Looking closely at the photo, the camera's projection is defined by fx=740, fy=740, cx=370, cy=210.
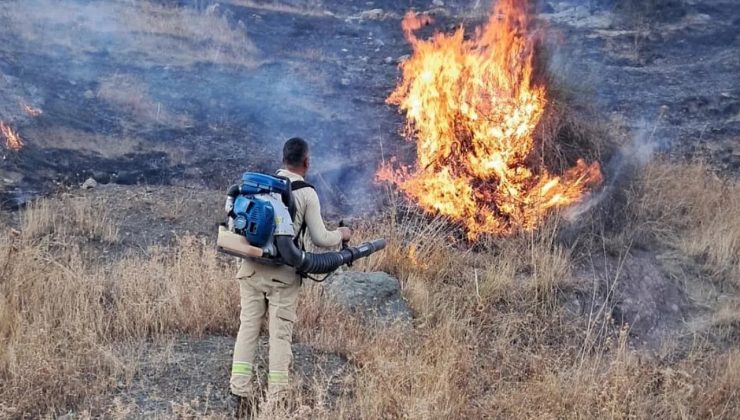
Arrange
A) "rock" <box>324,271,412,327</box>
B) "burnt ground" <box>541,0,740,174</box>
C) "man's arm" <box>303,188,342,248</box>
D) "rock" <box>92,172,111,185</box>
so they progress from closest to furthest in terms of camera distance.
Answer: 1. "man's arm" <box>303,188,342,248</box>
2. "rock" <box>324,271,412,327</box>
3. "rock" <box>92,172,111,185</box>
4. "burnt ground" <box>541,0,740,174</box>

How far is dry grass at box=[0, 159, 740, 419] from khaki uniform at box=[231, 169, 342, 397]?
0.80ft

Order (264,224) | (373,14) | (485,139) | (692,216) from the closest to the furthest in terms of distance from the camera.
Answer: (264,224) → (485,139) → (692,216) → (373,14)

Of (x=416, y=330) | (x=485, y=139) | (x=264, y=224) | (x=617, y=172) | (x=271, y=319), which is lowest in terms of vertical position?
(x=416, y=330)

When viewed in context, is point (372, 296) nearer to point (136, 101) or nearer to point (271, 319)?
point (271, 319)

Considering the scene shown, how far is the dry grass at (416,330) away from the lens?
4484 millimetres

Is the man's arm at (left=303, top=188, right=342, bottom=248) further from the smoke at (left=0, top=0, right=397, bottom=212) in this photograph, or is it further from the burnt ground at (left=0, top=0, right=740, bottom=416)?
the smoke at (left=0, top=0, right=397, bottom=212)

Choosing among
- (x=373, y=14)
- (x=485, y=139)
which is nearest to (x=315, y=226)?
(x=485, y=139)

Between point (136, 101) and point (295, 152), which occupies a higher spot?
point (295, 152)

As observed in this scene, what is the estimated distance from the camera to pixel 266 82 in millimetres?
12188

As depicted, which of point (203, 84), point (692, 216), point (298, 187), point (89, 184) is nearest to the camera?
point (298, 187)

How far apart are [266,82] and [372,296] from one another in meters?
7.03

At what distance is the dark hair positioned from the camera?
4.31m

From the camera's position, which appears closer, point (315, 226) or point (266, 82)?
point (315, 226)

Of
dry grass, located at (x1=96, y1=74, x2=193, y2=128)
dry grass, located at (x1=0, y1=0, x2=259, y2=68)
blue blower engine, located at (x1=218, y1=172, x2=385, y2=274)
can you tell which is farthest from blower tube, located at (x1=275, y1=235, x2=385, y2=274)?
dry grass, located at (x1=0, y1=0, x2=259, y2=68)
